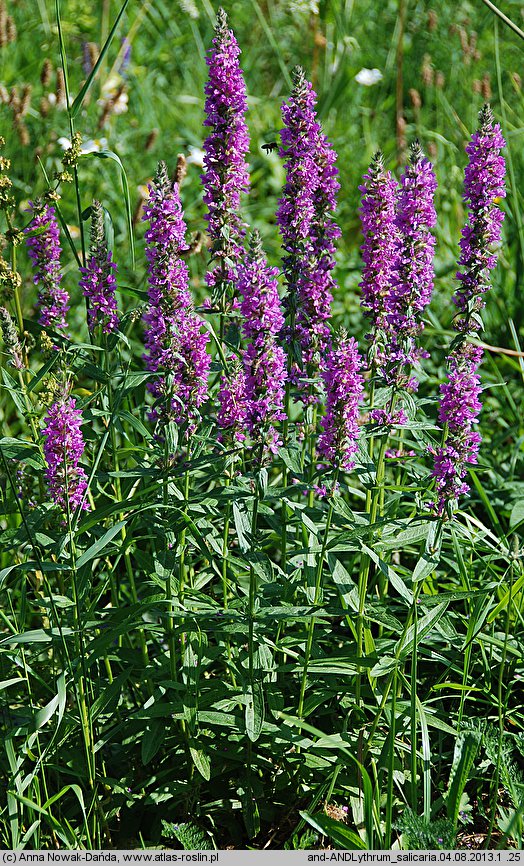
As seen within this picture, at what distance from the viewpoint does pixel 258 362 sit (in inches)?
97.7

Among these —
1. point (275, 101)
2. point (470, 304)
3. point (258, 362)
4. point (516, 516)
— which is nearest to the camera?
point (258, 362)

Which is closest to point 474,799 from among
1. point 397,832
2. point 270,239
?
point 397,832

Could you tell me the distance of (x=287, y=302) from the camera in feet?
9.39

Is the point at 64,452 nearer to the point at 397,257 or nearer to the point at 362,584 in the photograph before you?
the point at 362,584

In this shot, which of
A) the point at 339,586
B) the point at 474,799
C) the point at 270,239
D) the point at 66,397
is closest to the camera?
the point at 66,397

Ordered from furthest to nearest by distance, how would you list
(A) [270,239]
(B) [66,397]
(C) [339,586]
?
1. (A) [270,239]
2. (C) [339,586]
3. (B) [66,397]

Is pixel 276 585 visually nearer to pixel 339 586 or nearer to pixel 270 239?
pixel 339 586

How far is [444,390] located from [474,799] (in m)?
1.43

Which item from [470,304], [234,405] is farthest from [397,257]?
[234,405]


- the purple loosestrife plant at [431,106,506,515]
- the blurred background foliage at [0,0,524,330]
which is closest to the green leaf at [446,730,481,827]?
the purple loosestrife plant at [431,106,506,515]

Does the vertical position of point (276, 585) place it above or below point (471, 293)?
below

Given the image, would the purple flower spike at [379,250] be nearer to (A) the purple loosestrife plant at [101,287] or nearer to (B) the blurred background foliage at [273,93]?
(A) the purple loosestrife plant at [101,287]

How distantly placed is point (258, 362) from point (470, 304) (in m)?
0.71

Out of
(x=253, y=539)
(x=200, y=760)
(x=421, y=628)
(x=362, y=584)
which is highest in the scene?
(x=253, y=539)
